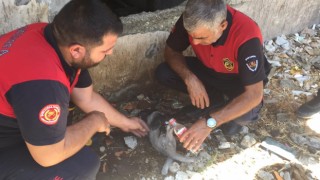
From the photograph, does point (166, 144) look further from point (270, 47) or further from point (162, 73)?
point (270, 47)

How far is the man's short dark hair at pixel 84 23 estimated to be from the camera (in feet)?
7.00

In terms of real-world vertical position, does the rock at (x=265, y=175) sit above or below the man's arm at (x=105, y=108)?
below

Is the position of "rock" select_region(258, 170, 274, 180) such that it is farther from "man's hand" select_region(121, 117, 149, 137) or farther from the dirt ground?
"man's hand" select_region(121, 117, 149, 137)

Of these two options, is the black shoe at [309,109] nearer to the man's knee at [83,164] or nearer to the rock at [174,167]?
the rock at [174,167]

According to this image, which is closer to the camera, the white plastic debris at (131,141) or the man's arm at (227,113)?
the man's arm at (227,113)

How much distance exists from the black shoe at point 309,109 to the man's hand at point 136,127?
1.58 metres

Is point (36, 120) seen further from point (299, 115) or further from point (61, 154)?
point (299, 115)

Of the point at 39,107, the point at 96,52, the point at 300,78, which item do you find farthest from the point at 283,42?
the point at 39,107

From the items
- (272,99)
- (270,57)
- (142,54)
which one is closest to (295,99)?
(272,99)

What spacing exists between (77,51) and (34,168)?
2.57ft

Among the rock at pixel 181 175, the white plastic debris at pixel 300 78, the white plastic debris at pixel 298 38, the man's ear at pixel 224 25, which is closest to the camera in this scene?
the man's ear at pixel 224 25

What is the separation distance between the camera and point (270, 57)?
4.68 m

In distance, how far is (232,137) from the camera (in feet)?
11.6

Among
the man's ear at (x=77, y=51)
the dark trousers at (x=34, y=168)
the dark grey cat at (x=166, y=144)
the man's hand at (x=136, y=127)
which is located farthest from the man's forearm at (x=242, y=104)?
the man's ear at (x=77, y=51)
